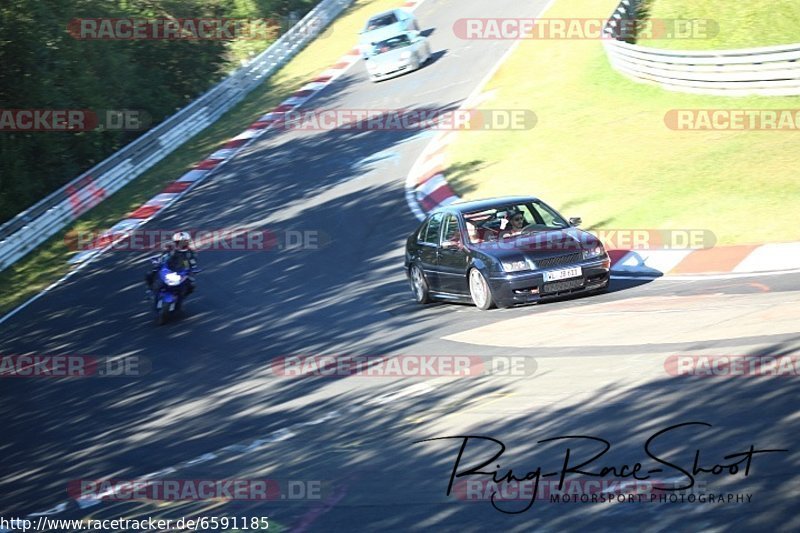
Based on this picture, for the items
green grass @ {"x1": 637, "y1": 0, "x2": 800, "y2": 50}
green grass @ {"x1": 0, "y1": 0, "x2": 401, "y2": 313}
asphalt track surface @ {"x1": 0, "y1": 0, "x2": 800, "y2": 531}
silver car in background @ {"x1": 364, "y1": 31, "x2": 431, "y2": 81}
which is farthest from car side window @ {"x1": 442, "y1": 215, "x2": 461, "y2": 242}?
silver car in background @ {"x1": 364, "y1": 31, "x2": 431, "y2": 81}

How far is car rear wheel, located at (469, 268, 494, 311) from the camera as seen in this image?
13.8m

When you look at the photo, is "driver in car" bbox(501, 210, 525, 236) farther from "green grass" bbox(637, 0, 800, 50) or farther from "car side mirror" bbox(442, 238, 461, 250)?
"green grass" bbox(637, 0, 800, 50)

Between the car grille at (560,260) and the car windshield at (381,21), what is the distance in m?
20.0

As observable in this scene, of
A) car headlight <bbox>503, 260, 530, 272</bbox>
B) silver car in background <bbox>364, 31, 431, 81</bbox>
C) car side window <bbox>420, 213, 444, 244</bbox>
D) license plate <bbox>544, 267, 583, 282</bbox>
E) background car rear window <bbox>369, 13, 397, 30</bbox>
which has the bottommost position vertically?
license plate <bbox>544, 267, 583, 282</bbox>

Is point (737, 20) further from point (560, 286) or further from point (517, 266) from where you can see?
point (517, 266)

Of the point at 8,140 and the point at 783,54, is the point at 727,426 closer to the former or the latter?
the point at 783,54

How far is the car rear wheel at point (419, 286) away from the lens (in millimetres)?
15234

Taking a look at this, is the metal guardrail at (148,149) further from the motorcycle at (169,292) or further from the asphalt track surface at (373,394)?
the motorcycle at (169,292)

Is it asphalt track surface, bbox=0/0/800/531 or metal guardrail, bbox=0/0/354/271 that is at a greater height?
metal guardrail, bbox=0/0/354/271

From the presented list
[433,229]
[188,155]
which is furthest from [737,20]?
[433,229]

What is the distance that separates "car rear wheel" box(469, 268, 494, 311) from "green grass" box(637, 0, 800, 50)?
1511cm

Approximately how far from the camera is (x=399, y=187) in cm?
2256

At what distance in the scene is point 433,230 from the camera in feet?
50.5

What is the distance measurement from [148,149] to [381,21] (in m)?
8.40
